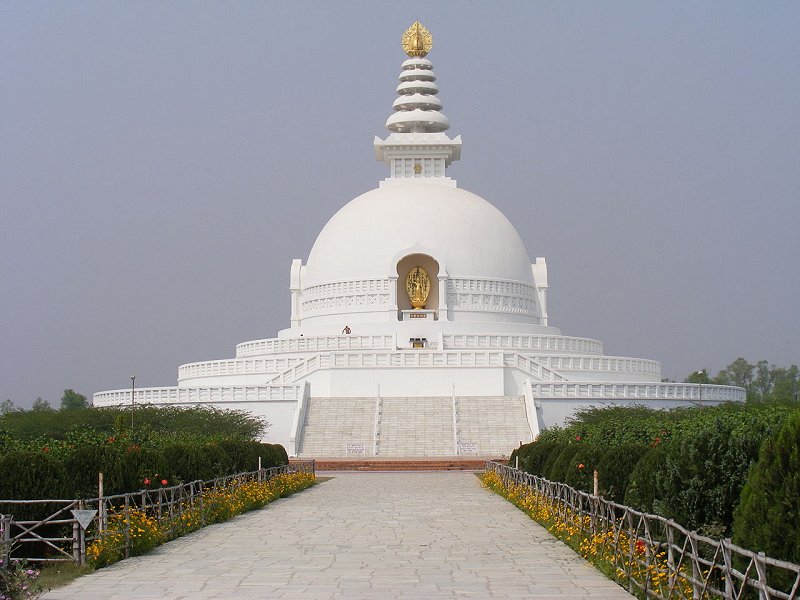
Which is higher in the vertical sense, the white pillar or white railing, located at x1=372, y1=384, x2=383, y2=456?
the white pillar

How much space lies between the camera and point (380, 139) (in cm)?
5216

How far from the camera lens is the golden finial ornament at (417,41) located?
182ft

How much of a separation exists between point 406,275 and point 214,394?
13.7 meters

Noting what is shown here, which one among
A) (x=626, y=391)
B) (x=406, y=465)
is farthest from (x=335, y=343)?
(x=406, y=465)

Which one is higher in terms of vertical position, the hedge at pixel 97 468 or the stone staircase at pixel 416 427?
the stone staircase at pixel 416 427

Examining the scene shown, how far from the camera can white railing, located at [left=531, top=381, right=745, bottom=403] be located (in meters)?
36.7

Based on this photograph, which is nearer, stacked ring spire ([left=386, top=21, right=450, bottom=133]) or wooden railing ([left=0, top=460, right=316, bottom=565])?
wooden railing ([left=0, top=460, right=316, bottom=565])

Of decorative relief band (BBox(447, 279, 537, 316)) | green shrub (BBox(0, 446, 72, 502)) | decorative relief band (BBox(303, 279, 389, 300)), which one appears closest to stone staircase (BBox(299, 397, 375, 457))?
decorative relief band (BBox(303, 279, 389, 300))

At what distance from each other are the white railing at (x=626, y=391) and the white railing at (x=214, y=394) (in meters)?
8.16

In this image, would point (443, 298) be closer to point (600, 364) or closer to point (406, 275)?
point (406, 275)

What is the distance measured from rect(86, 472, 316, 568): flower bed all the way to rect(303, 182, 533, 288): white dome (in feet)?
87.2

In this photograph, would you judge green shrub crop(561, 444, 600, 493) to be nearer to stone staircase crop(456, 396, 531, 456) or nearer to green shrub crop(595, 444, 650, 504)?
green shrub crop(595, 444, 650, 504)

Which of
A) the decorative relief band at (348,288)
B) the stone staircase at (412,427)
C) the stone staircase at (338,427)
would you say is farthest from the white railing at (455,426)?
the decorative relief band at (348,288)

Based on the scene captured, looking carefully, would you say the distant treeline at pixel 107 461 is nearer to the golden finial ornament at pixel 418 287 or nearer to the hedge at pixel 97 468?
the hedge at pixel 97 468
